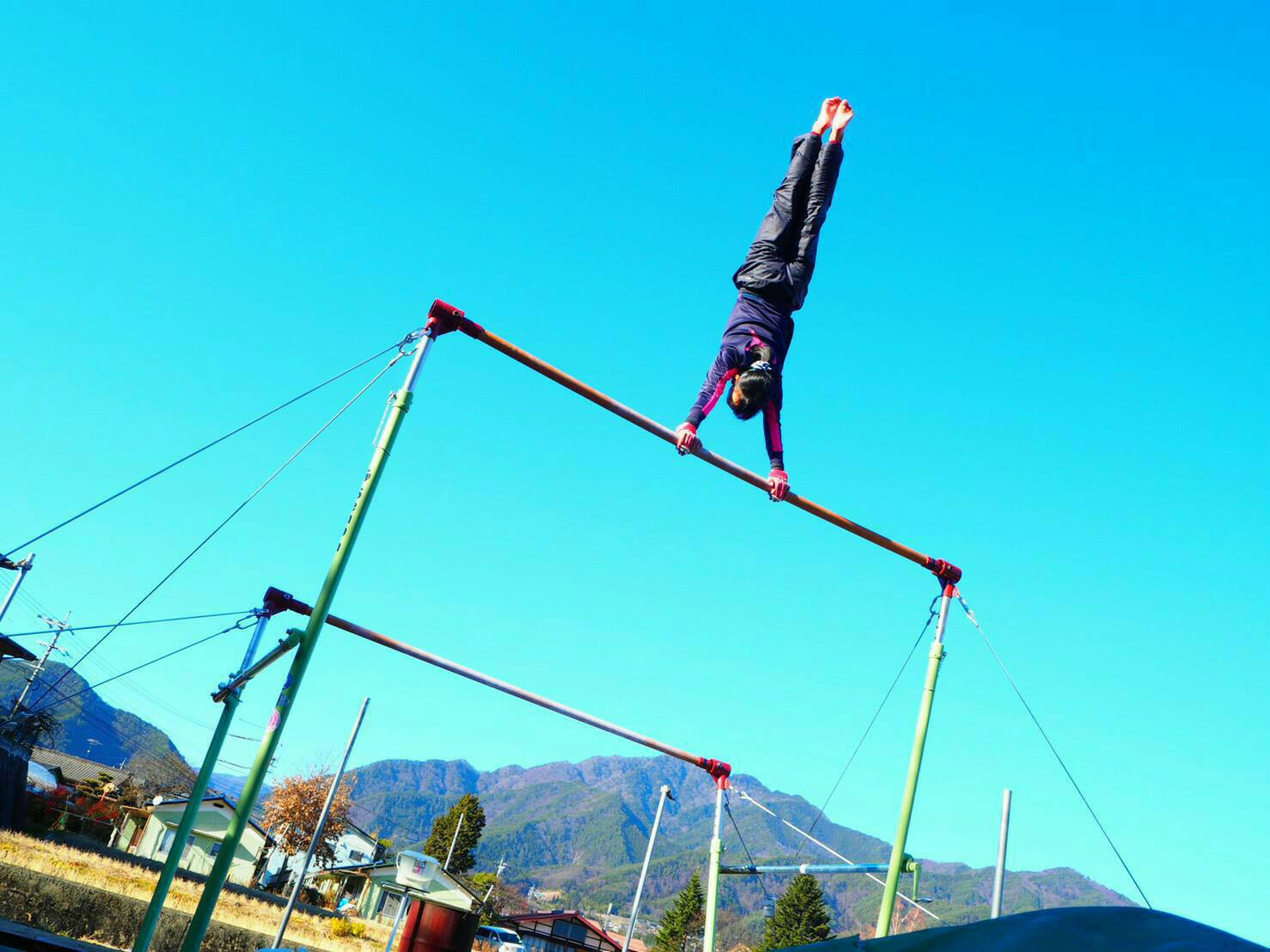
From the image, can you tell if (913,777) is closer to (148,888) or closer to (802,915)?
(148,888)

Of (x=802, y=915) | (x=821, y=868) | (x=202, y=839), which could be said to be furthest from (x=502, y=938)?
(x=821, y=868)

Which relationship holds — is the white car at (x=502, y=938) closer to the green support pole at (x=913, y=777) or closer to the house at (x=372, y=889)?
the house at (x=372, y=889)

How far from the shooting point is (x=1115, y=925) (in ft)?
7.95

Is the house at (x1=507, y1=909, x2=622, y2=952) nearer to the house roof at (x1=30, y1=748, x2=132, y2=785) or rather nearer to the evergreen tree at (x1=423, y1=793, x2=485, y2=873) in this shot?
the evergreen tree at (x1=423, y1=793, x2=485, y2=873)

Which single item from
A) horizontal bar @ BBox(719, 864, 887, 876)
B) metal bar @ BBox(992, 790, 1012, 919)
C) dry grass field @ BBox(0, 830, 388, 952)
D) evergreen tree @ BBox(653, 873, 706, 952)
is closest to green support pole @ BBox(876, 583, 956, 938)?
horizontal bar @ BBox(719, 864, 887, 876)

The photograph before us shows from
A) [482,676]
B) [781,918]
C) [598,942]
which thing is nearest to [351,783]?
[598,942]

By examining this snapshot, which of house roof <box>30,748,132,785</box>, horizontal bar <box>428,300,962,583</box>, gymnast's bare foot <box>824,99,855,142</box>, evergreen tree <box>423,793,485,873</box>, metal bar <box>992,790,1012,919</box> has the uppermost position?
gymnast's bare foot <box>824,99,855,142</box>

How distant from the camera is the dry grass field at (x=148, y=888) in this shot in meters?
14.1

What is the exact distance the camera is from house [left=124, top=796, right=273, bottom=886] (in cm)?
3822

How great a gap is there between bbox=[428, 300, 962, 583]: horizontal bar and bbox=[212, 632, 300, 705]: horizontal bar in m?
2.23

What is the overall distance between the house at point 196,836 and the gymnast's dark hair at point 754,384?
3732 centimetres

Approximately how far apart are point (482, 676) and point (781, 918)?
148 feet

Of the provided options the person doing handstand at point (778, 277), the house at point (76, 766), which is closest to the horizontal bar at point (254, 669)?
the person doing handstand at point (778, 277)

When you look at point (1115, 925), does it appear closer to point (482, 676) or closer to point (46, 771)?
point (482, 676)
